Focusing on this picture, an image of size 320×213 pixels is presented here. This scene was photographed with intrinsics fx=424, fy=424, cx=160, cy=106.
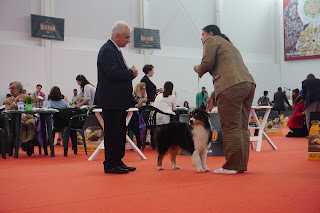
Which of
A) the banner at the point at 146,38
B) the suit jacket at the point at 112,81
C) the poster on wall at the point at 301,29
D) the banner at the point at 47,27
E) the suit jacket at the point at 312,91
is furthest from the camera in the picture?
the poster on wall at the point at 301,29

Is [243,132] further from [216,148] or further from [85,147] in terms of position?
[85,147]

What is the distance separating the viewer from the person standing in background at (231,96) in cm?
412

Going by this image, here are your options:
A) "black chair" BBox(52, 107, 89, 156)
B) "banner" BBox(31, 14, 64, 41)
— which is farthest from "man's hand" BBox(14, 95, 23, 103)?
"banner" BBox(31, 14, 64, 41)

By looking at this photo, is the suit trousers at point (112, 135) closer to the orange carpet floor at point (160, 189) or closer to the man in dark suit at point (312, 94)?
the orange carpet floor at point (160, 189)

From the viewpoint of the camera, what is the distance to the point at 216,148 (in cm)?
629

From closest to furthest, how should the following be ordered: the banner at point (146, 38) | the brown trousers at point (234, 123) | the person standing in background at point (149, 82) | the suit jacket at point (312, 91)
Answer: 1. the brown trousers at point (234, 123)
2. the person standing in background at point (149, 82)
3. the suit jacket at point (312, 91)
4. the banner at point (146, 38)

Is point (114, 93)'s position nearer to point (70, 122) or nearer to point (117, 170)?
point (117, 170)

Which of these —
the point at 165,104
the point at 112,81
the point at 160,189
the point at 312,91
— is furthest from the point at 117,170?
the point at 312,91

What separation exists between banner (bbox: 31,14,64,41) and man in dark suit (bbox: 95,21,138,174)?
35.4ft

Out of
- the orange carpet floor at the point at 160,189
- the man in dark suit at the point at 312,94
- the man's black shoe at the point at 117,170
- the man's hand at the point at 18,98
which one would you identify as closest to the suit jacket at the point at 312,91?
the man in dark suit at the point at 312,94

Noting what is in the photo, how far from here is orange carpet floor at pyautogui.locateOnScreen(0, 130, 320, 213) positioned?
2631 mm

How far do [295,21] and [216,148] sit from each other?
17.3 meters

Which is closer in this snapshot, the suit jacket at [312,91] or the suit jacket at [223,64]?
the suit jacket at [223,64]

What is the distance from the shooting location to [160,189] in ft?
10.9
